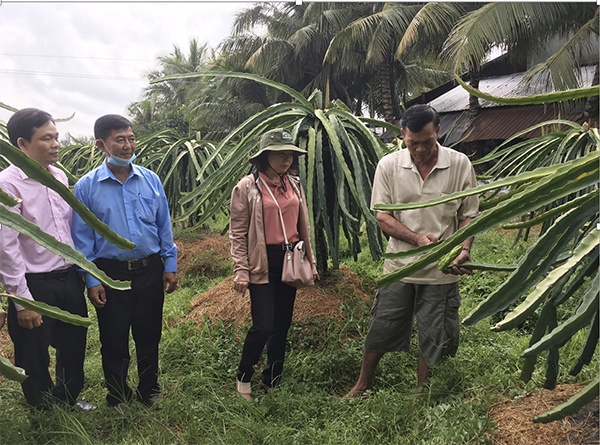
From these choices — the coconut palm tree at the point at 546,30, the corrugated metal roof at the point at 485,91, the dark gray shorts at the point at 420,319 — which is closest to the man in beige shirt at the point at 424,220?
the dark gray shorts at the point at 420,319

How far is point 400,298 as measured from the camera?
2.58m

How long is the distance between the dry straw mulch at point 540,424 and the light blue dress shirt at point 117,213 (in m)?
2.07

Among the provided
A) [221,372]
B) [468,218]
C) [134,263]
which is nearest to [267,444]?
[221,372]

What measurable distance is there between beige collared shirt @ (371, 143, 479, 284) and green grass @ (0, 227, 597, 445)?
637 mm

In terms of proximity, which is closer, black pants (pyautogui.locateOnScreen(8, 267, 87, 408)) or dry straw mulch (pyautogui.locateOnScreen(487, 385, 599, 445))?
dry straw mulch (pyautogui.locateOnScreen(487, 385, 599, 445))

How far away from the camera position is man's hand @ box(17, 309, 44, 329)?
2.17 meters

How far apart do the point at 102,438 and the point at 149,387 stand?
413 mm

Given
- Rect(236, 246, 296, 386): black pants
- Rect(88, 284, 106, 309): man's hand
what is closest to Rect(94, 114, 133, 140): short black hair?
Rect(88, 284, 106, 309): man's hand

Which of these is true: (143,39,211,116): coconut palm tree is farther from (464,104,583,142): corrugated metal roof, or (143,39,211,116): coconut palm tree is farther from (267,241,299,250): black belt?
(267,241,299,250): black belt

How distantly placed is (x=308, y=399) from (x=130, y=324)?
120 cm

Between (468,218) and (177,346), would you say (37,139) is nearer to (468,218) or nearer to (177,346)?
(177,346)

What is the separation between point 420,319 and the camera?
2.55 m

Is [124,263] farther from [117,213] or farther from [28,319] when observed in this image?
[28,319]

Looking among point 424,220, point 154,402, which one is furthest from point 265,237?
point 154,402
